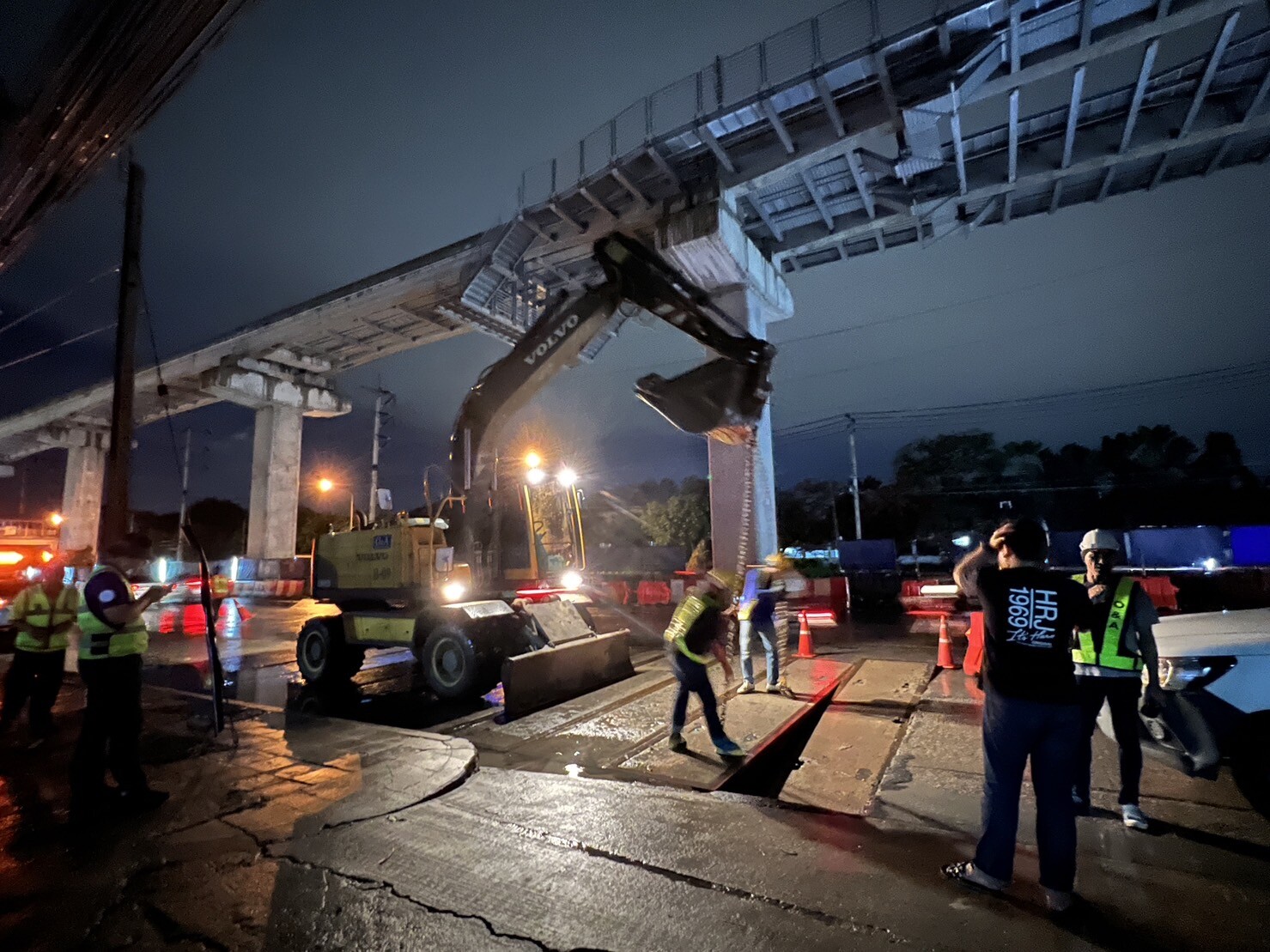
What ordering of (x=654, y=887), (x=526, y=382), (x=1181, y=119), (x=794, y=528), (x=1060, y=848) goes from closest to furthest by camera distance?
1. (x=1060, y=848)
2. (x=654, y=887)
3. (x=526, y=382)
4. (x=1181, y=119)
5. (x=794, y=528)

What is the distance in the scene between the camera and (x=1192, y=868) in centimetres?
326

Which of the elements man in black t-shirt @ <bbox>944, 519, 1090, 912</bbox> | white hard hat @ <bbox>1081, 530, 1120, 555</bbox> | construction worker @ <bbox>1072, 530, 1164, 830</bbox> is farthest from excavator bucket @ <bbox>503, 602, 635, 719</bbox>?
white hard hat @ <bbox>1081, 530, 1120, 555</bbox>

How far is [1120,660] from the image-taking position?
3.76 metres

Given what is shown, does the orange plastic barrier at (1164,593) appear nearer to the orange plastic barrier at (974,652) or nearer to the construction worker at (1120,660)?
the orange plastic barrier at (974,652)

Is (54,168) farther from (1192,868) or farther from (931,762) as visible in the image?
(1192,868)

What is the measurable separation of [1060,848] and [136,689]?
553cm

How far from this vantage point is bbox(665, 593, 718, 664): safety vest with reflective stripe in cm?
537

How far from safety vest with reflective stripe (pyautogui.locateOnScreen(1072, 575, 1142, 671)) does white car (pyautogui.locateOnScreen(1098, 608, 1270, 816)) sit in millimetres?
428

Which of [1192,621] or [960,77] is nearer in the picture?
[1192,621]

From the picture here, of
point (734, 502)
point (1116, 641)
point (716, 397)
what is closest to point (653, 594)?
point (734, 502)

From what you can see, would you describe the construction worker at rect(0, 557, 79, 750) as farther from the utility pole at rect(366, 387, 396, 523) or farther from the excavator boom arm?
the utility pole at rect(366, 387, 396, 523)

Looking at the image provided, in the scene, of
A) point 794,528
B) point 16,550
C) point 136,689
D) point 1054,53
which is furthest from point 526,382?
point 794,528

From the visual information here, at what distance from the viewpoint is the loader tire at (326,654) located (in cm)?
916

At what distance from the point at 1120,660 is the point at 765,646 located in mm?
4129
